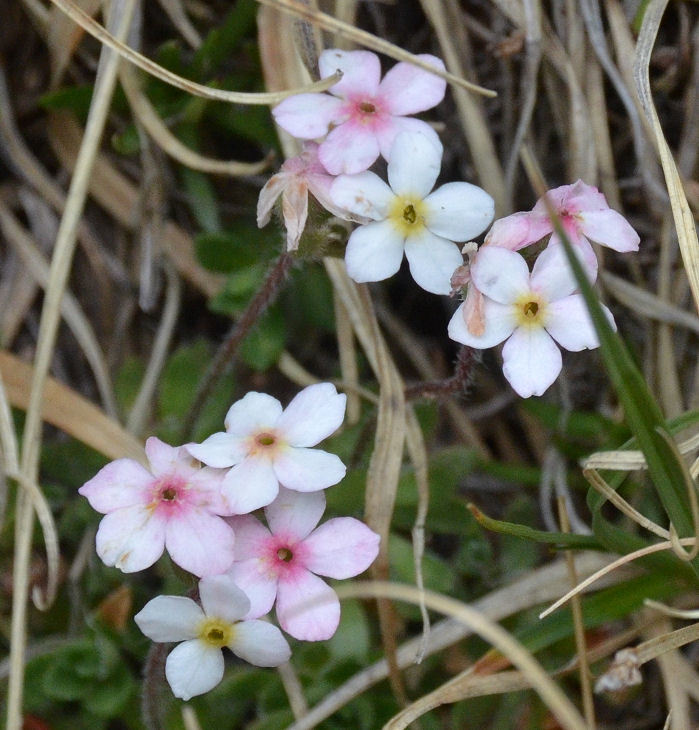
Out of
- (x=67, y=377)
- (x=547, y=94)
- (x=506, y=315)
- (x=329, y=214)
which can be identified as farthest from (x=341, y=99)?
(x=67, y=377)

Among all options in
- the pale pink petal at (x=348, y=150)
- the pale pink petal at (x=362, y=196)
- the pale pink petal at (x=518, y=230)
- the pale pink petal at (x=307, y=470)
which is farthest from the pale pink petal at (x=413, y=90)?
the pale pink petal at (x=307, y=470)

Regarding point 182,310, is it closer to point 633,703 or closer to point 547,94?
point 547,94

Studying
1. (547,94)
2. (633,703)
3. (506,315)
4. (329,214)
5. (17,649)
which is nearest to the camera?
(506,315)

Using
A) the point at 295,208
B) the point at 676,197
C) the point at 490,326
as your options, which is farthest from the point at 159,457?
the point at 676,197

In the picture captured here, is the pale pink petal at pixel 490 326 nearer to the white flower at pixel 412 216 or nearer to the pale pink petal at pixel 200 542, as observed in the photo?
the white flower at pixel 412 216

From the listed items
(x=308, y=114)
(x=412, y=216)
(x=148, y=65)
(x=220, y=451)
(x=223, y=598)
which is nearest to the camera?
(x=223, y=598)

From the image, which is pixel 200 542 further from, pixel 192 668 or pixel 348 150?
pixel 348 150
